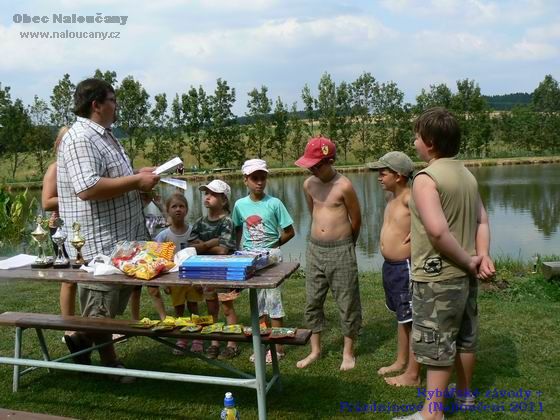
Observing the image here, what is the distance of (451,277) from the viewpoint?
9.36ft

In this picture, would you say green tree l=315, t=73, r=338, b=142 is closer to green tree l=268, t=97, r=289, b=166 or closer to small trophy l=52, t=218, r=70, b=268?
green tree l=268, t=97, r=289, b=166

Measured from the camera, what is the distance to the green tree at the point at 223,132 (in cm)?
3566

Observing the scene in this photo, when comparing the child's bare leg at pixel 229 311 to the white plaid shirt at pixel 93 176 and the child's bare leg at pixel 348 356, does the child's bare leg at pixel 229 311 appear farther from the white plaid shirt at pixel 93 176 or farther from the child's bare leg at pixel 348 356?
the white plaid shirt at pixel 93 176

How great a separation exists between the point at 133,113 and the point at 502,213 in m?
25.0

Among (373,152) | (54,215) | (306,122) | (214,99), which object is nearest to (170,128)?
(214,99)

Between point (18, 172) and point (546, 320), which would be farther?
point (18, 172)

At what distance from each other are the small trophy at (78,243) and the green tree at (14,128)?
31275mm

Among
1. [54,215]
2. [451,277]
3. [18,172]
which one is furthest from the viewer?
[18,172]

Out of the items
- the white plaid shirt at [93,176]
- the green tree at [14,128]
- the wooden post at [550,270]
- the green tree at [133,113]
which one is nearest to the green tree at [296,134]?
the green tree at [133,113]

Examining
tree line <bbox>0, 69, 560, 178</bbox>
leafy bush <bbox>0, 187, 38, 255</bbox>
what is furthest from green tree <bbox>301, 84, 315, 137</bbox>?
leafy bush <bbox>0, 187, 38, 255</bbox>

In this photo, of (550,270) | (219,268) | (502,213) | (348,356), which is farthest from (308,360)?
(502,213)

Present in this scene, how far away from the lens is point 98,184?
125 inches

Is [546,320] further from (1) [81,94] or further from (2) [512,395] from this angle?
(1) [81,94]

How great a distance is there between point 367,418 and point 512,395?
908 mm
